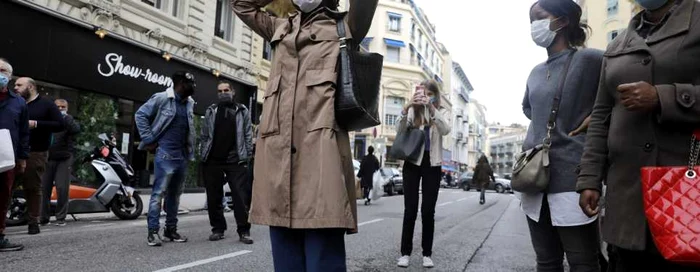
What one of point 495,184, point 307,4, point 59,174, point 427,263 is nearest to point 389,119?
point 495,184

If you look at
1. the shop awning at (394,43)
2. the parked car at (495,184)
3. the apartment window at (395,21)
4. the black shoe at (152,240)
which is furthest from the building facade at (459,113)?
the black shoe at (152,240)

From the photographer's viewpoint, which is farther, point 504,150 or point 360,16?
point 504,150

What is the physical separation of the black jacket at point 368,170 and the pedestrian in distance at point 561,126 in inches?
508

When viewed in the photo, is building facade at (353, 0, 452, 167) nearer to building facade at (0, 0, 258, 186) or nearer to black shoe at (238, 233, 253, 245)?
building facade at (0, 0, 258, 186)

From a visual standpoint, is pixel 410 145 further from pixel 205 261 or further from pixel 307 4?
pixel 307 4

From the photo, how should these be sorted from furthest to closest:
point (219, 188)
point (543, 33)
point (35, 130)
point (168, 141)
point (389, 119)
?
point (389, 119)
point (35, 130)
point (219, 188)
point (168, 141)
point (543, 33)

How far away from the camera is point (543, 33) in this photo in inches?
111

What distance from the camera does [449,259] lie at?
17.1 feet

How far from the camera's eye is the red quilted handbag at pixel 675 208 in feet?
5.26

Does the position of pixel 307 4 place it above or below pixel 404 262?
above

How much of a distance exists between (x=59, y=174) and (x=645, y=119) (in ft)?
25.3

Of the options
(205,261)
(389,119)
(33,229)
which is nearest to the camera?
(205,261)

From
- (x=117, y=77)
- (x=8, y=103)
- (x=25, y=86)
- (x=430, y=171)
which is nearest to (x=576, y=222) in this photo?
(x=430, y=171)

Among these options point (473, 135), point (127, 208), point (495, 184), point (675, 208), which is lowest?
point (127, 208)
